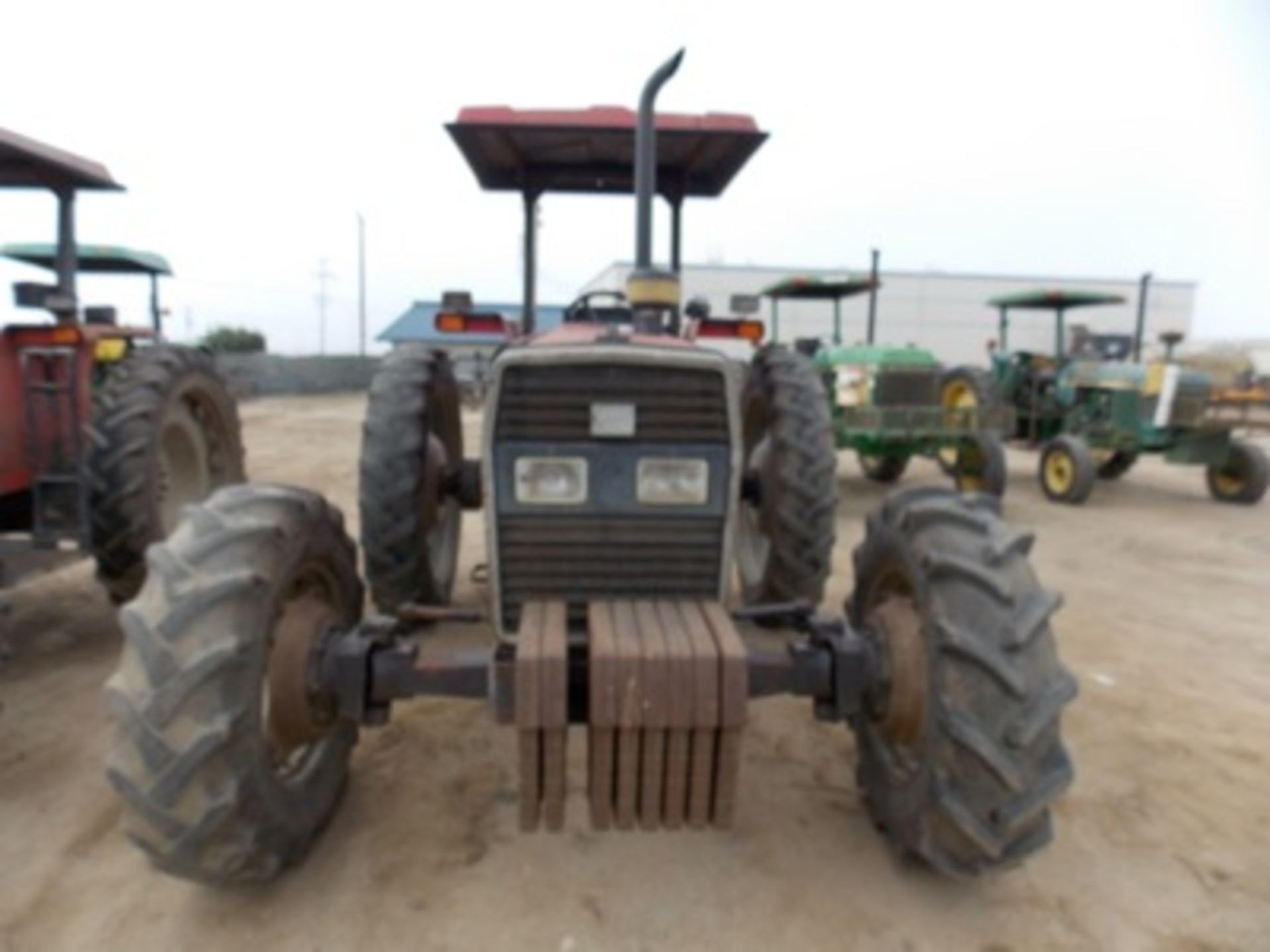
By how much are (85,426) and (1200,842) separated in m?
4.81

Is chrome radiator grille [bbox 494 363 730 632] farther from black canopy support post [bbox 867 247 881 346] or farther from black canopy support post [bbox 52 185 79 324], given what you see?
black canopy support post [bbox 867 247 881 346]

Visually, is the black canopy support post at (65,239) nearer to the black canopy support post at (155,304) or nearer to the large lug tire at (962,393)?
the black canopy support post at (155,304)

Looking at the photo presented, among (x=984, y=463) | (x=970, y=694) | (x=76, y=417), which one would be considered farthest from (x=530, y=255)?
(x=984, y=463)

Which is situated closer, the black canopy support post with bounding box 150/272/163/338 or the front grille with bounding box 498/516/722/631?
the front grille with bounding box 498/516/722/631

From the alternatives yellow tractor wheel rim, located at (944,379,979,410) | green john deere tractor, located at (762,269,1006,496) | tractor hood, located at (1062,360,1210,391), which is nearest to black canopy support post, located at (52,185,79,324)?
green john deere tractor, located at (762,269,1006,496)

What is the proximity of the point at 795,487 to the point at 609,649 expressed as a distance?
Result: 167cm

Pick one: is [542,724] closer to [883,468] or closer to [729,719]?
[729,719]

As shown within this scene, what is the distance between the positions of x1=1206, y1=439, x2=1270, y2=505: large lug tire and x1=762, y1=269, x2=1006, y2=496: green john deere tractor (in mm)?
2875

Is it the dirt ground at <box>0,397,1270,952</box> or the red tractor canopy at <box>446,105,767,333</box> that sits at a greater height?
the red tractor canopy at <box>446,105,767,333</box>

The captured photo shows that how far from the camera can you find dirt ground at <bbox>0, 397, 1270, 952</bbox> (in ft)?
7.59

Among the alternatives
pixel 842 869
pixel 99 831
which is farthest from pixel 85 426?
pixel 842 869

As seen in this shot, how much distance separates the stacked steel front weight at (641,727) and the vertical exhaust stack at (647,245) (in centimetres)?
147

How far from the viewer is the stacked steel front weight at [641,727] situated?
2094 millimetres

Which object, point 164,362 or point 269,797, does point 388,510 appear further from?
point 164,362
